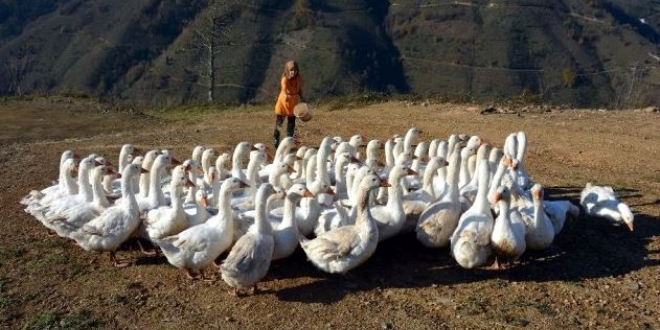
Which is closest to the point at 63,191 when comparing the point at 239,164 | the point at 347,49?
the point at 239,164

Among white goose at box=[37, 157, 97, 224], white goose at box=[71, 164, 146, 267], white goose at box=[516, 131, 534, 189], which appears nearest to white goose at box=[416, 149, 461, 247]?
white goose at box=[516, 131, 534, 189]

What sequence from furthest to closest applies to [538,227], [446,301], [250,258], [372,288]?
[538,227] < [372,288] < [446,301] < [250,258]

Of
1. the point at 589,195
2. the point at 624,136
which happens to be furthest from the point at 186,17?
the point at 589,195

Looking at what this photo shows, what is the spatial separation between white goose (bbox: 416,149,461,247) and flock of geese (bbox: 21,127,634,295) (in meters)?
0.01

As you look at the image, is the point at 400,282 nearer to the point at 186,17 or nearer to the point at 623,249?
the point at 623,249

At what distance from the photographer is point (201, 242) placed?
6805 mm

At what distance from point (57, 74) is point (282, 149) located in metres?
62.1

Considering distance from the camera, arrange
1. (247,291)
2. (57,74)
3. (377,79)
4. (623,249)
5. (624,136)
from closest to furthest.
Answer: (247,291), (623,249), (624,136), (377,79), (57,74)

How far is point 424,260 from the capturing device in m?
7.62

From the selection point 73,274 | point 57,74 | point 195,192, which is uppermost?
point 195,192

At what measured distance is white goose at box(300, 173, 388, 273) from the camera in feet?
22.4

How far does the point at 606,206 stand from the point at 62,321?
7.21 metres

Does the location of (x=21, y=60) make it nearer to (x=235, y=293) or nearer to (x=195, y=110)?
(x=195, y=110)

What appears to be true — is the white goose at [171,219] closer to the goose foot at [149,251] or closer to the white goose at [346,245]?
the goose foot at [149,251]
